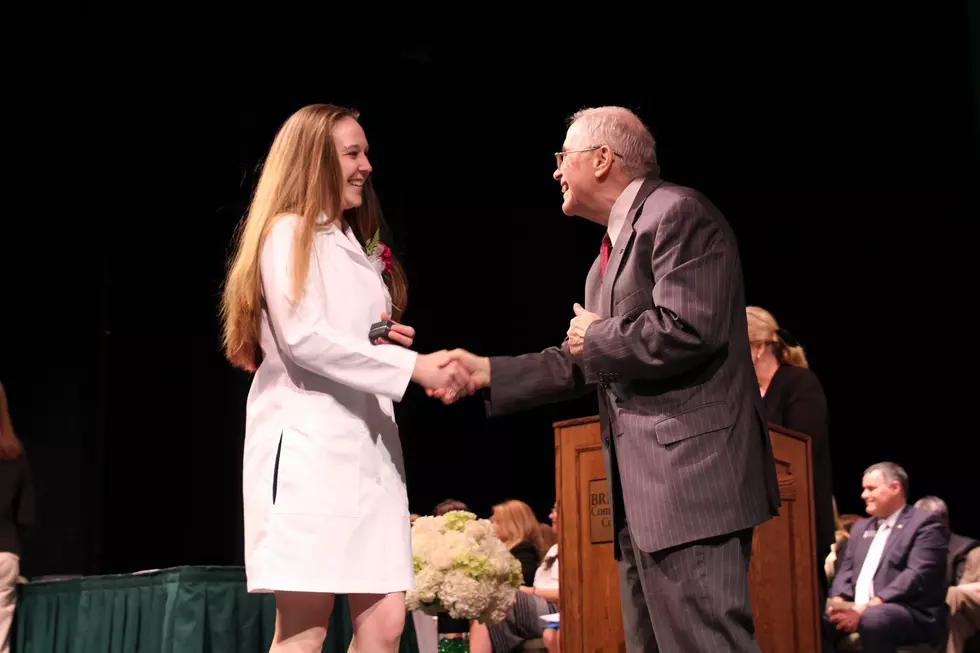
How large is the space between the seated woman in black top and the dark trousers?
1.70 metres

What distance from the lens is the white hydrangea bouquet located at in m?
3.18

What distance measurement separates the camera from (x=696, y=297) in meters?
2.26

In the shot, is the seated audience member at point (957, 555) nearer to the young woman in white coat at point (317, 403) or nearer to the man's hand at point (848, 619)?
the man's hand at point (848, 619)

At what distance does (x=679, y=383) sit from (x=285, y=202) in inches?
34.7

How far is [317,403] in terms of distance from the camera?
219 centimetres

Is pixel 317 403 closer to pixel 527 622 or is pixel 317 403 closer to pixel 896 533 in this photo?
pixel 527 622

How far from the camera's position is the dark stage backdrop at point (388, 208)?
278 inches

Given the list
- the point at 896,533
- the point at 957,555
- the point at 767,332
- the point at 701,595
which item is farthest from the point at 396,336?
the point at 957,555

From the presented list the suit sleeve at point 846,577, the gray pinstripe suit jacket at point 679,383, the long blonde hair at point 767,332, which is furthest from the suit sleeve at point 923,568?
the gray pinstripe suit jacket at point 679,383

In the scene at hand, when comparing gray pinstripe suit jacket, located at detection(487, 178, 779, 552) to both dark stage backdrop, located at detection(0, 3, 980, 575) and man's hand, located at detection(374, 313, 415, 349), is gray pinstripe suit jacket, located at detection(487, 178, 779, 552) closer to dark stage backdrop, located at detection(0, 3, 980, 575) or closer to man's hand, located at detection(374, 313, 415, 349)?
man's hand, located at detection(374, 313, 415, 349)

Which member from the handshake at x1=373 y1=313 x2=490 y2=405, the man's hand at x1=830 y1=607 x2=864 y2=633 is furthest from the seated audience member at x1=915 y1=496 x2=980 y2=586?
the handshake at x1=373 y1=313 x2=490 y2=405

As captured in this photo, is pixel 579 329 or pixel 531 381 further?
pixel 531 381

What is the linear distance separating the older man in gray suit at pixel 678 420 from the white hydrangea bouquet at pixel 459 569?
0.81 m

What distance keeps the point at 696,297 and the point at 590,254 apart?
19.1 ft
